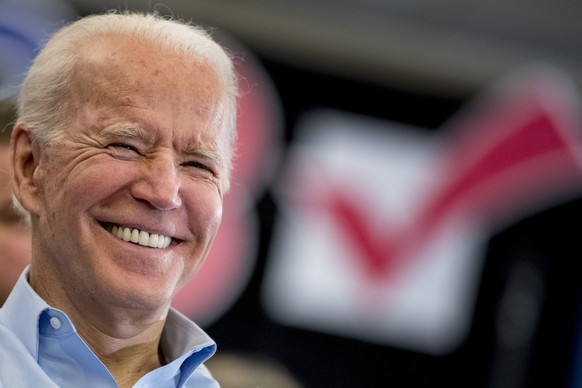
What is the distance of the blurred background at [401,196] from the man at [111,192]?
10.4 ft

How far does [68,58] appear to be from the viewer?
160 centimetres

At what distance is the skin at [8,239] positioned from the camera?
2170 mm

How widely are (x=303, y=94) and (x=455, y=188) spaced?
0.92m

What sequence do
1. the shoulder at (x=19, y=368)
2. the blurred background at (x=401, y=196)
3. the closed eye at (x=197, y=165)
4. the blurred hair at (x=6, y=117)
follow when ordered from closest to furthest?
the shoulder at (x=19, y=368)
the closed eye at (x=197, y=165)
the blurred hair at (x=6, y=117)
the blurred background at (x=401, y=196)

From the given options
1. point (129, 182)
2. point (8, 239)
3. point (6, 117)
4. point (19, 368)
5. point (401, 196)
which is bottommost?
point (19, 368)

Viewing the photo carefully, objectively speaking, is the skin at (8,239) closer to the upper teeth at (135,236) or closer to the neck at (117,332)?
the neck at (117,332)

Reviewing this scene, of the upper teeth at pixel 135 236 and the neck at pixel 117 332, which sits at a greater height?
the upper teeth at pixel 135 236

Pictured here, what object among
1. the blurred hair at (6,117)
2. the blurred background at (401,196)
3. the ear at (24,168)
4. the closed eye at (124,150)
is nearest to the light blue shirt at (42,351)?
the ear at (24,168)

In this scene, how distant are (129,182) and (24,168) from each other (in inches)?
8.6

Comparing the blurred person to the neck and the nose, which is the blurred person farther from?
the nose

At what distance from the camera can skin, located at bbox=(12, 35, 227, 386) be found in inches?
60.0

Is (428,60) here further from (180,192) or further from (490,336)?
(180,192)

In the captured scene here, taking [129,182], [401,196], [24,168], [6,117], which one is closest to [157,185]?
[129,182]

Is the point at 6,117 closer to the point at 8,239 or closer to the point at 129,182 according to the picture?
the point at 8,239
